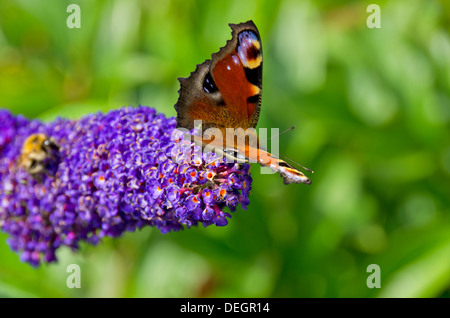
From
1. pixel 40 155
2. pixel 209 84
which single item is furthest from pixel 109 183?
pixel 209 84

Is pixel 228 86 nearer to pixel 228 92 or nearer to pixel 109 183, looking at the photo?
pixel 228 92

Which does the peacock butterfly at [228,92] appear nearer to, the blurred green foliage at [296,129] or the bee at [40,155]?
the bee at [40,155]

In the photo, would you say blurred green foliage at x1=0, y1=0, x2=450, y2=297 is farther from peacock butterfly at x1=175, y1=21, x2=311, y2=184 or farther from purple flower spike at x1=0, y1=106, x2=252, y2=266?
peacock butterfly at x1=175, y1=21, x2=311, y2=184

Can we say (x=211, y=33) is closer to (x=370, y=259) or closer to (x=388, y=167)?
(x=388, y=167)

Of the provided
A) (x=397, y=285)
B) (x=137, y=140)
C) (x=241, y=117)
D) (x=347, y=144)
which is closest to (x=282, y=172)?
(x=241, y=117)

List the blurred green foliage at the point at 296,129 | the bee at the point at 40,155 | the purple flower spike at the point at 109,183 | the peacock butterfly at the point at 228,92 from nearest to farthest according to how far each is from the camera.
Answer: the purple flower spike at the point at 109,183 → the peacock butterfly at the point at 228,92 → the bee at the point at 40,155 → the blurred green foliage at the point at 296,129

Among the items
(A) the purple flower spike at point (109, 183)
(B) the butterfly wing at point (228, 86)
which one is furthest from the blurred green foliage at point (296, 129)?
(B) the butterfly wing at point (228, 86)

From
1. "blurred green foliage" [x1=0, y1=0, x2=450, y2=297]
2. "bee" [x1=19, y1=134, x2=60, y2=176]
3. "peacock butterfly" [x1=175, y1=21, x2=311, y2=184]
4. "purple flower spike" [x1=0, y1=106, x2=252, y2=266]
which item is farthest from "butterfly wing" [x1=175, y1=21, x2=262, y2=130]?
"blurred green foliage" [x1=0, y1=0, x2=450, y2=297]
